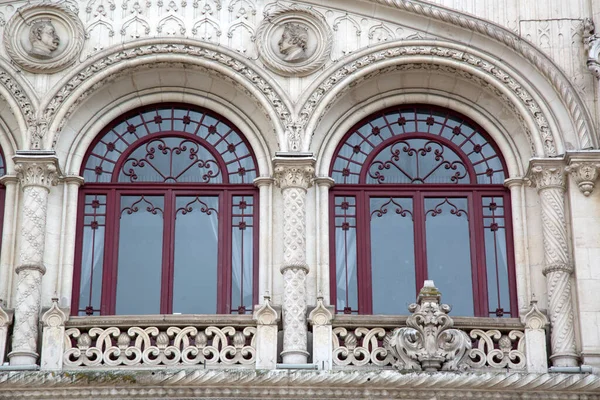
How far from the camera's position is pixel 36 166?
20141mm

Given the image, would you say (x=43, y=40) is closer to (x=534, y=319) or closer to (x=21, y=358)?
(x=21, y=358)

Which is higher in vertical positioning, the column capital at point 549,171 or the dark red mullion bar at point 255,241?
the column capital at point 549,171

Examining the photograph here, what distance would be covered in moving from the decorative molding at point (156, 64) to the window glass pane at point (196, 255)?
180cm

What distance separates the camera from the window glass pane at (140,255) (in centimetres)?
2023

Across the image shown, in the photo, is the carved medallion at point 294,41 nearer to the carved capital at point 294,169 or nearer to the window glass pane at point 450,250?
the carved capital at point 294,169

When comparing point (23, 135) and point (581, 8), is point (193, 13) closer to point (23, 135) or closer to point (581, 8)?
point (23, 135)

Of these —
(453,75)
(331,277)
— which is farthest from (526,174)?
(331,277)

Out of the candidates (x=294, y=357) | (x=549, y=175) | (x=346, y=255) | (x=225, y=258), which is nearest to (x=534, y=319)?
(x=549, y=175)

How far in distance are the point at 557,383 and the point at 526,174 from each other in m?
3.58

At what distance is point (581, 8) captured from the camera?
21078 millimetres

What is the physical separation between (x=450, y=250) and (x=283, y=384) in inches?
146

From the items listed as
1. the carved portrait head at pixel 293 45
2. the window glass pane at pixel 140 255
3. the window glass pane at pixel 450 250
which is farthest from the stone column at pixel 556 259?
the window glass pane at pixel 140 255

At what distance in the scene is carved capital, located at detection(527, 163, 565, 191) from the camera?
2020 centimetres

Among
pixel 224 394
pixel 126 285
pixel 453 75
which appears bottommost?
pixel 224 394
